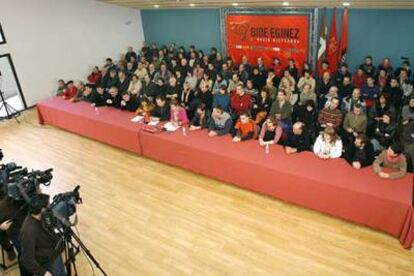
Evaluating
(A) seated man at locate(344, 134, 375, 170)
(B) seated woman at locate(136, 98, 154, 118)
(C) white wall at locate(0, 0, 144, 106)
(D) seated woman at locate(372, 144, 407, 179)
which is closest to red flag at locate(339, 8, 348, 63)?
(A) seated man at locate(344, 134, 375, 170)

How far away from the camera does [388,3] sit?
6793mm

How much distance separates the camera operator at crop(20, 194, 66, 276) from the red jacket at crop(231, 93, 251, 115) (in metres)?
4.44

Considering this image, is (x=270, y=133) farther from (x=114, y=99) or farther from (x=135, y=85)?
(x=135, y=85)

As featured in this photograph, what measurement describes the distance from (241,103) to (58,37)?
648 centimetres

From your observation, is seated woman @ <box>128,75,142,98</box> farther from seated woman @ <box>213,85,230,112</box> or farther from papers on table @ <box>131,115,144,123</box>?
seated woman @ <box>213,85,230,112</box>

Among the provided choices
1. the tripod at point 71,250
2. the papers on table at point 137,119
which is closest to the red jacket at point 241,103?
the papers on table at point 137,119

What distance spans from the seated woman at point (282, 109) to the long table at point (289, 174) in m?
0.87

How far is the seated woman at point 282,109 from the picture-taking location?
6155 millimetres

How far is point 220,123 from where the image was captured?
6.05m

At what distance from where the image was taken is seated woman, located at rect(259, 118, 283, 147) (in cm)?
557

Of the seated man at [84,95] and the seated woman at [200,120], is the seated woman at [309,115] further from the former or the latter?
the seated man at [84,95]

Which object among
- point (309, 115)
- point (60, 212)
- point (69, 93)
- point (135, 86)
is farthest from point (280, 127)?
point (69, 93)

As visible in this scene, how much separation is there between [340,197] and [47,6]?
9.34m

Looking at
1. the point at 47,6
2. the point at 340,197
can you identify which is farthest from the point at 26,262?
the point at 47,6
